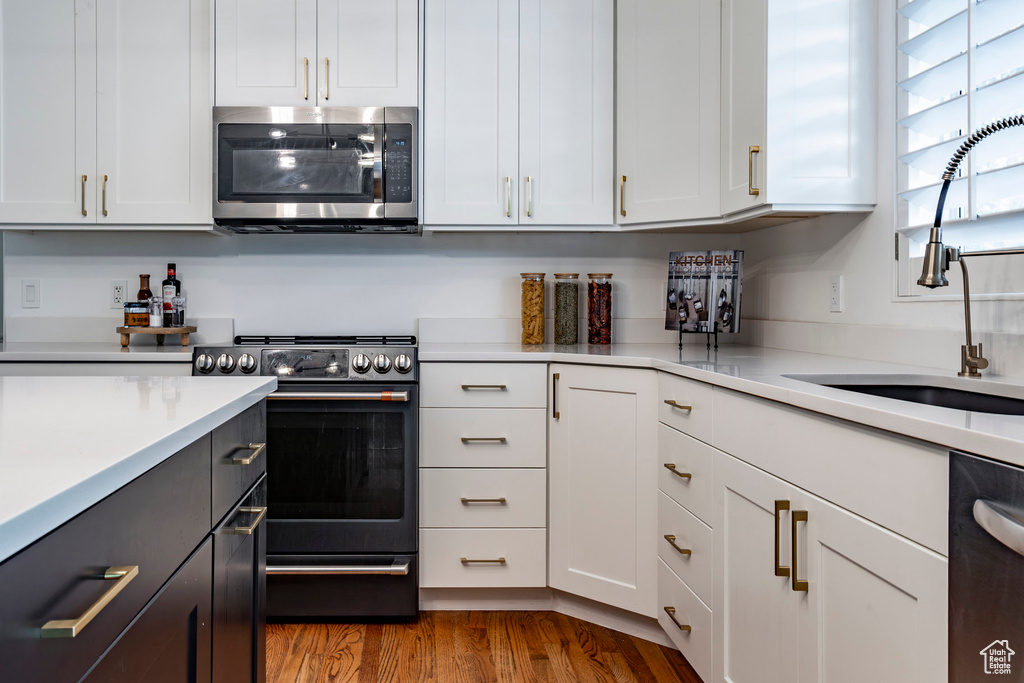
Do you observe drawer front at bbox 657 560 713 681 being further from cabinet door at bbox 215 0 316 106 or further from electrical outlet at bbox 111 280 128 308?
electrical outlet at bbox 111 280 128 308

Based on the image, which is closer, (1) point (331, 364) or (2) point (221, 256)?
(1) point (331, 364)

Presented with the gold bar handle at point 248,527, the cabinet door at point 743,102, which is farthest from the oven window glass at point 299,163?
the gold bar handle at point 248,527

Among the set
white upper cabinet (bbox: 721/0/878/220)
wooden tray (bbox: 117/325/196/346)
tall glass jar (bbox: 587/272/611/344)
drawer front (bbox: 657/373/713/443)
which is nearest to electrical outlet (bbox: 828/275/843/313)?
white upper cabinet (bbox: 721/0/878/220)

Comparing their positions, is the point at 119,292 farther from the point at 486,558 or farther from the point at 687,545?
the point at 687,545

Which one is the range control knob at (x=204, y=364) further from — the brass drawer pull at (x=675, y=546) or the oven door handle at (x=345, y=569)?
the brass drawer pull at (x=675, y=546)

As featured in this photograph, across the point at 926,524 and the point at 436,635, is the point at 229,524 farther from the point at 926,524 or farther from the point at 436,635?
the point at 436,635

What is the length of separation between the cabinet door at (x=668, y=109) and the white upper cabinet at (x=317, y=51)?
781 millimetres

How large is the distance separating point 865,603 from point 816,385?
0.42m

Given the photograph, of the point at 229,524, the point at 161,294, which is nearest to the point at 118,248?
the point at 161,294

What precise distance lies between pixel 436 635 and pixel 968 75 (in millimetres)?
2081

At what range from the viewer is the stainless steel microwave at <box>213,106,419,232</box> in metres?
2.46

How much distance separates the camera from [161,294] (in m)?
2.84

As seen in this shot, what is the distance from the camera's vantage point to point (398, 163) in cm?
248

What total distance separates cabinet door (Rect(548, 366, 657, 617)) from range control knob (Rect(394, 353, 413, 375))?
0.47 meters
